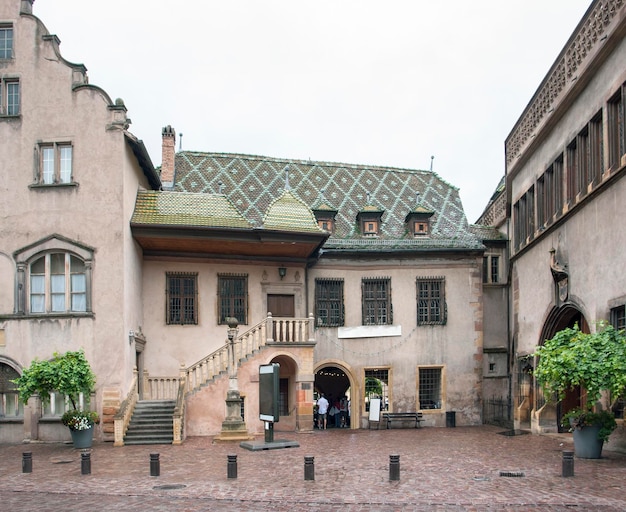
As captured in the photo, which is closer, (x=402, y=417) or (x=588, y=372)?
(x=588, y=372)

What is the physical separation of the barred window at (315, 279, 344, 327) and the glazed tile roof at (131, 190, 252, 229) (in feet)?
16.0

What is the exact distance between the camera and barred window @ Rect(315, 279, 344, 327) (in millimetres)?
29078

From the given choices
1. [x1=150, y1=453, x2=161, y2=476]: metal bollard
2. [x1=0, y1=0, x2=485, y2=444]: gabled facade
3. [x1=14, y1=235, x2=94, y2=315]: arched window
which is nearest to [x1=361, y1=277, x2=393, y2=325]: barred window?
[x1=0, y1=0, x2=485, y2=444]: gabled facade

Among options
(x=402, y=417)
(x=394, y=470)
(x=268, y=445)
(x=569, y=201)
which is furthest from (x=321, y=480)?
(x=402, y=417)

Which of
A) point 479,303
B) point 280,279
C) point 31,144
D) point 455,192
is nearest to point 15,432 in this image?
point 31,144

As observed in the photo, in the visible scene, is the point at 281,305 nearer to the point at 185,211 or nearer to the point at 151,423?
the point at 185,211

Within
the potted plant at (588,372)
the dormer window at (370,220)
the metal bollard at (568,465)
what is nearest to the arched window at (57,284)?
the dormer window at (370,220)

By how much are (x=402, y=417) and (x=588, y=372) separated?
13.5 metres

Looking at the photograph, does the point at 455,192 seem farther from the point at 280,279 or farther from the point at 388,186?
the point at 280,279

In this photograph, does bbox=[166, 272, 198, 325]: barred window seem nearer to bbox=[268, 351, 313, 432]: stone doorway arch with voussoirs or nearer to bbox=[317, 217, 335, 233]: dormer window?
bbox=[268, 351, 313, 432]: stone doorway arch with voussoirs

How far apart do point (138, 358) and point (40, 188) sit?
253 inches

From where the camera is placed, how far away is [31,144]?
23.3 meters

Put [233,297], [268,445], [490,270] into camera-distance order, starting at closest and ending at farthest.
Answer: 1. [268,445]
2. [233,297]
3. [490,270]

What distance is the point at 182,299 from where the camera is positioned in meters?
27.0
